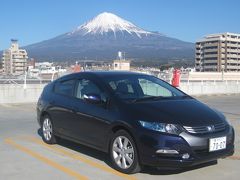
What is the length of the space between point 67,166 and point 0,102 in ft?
38.2

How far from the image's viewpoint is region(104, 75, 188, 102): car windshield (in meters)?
6.99

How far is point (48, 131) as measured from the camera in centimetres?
870

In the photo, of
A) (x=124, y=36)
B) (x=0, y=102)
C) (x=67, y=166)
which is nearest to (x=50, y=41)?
(x=124, y=36)

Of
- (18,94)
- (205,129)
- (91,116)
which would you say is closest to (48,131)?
(91,116)

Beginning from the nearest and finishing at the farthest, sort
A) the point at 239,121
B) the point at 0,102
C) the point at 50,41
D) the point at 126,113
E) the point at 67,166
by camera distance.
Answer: the point at 126,113, the point at 67,166, the point at 239,121, the point at 0,102, the point at 50,41

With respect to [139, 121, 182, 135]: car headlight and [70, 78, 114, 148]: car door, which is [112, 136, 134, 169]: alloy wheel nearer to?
[70, 78, 114, 148]: car door

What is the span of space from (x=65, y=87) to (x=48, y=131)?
98 centimetres

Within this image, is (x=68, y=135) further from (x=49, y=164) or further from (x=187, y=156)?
(x=187, y=156)

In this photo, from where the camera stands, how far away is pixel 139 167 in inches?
248

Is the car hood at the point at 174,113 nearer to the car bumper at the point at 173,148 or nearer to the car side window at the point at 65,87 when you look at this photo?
the car bumper at the point at 173,148

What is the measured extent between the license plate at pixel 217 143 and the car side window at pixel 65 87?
2.86m

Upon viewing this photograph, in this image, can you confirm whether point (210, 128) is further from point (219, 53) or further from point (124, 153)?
point (219, 53)

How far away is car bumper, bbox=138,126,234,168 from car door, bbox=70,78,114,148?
816 mm

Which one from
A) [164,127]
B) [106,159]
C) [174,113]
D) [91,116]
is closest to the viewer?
[164,127]
